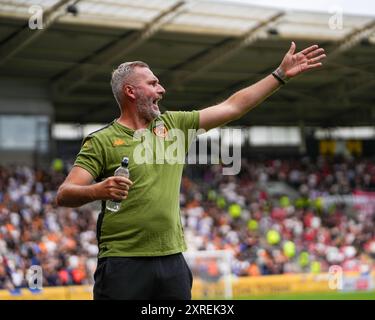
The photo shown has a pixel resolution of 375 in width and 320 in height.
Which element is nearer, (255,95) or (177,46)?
(255,95)

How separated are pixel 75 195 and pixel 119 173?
290 millimetres

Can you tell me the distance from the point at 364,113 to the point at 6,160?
19418 millimetres

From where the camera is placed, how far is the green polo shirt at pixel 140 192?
15.2 ft

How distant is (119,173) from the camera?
4445 millimetres

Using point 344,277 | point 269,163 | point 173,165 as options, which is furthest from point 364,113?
point 173,165

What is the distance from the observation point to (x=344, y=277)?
76.7ft

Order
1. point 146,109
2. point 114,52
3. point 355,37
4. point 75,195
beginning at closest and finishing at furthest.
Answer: point 75,195 < point 146,109 < point 114,52 < point 355,37

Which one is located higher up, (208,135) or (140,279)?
(208,135)

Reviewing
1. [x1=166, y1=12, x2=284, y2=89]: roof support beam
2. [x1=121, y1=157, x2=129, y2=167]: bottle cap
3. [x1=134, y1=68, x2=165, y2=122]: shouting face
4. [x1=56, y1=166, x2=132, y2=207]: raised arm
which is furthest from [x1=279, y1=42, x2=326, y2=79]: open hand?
[x1=166, y1=12, x2=284, y2=89]: roof support beam

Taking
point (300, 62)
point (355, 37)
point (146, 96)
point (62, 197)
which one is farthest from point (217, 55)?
point (62, 197)

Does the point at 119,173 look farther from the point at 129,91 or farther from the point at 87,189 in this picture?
the point at 129,91

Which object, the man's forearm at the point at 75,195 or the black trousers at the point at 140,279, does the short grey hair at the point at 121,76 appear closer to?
the man's forearm at the point at 75,195
